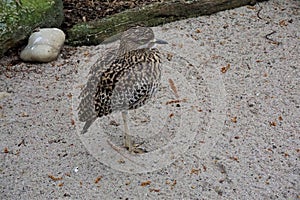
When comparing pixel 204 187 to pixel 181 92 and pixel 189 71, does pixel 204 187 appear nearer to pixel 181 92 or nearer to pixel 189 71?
pixel 181 92

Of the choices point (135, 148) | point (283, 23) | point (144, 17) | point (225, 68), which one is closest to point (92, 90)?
point (135, 148)

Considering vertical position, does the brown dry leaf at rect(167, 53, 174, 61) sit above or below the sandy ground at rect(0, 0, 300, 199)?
below

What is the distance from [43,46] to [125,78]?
1.84 m

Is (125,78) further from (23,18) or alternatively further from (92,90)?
(23,18)

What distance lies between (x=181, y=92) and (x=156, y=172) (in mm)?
1115

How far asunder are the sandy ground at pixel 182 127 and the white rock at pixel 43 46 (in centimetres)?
9

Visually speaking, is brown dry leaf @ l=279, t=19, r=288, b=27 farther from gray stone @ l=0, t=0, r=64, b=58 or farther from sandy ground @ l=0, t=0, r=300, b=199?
gray stone @ l=0, t=0, r=64, b=58

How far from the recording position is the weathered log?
18.4 ft

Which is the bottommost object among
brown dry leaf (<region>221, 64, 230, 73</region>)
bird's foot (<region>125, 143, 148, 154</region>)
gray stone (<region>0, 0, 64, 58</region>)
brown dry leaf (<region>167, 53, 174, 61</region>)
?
brown dry leaf (<region>167, 53, 174, 61</region>)

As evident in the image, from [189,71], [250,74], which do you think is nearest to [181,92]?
[189,71]

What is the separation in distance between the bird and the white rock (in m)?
1.48

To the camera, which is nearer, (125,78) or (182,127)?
(125,78)

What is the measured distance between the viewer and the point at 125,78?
3.74 meters

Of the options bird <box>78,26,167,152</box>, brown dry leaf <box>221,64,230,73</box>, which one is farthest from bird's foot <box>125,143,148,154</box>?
brown dry leaf <box>221,64,230,73</box>
